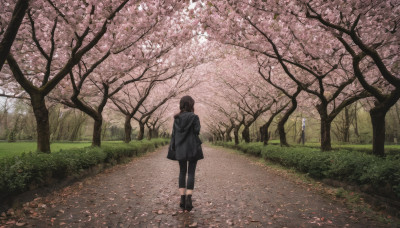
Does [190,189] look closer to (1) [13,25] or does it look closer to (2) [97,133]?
(1) [13,25]

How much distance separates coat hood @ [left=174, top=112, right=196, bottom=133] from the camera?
464 centimetres

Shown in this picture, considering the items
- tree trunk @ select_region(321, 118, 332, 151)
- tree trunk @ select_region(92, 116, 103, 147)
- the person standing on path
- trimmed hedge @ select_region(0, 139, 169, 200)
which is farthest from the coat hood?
tree trunk @ select_region(92, 116, 103, 147)

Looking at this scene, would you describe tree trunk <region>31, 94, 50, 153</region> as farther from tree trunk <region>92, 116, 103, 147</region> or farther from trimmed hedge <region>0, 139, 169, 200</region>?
tree trunk <region>92, 116, 103, 147</region>

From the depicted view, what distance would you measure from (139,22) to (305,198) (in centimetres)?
761

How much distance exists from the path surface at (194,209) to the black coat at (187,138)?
107 cm

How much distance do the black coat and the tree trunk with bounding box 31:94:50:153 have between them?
16.9ft

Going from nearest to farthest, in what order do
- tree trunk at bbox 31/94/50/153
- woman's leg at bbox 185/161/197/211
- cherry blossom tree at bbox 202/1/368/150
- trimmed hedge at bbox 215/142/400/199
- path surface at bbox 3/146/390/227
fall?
path surface at bbox 3/146/390/227
trimmed hedge at bbox 215/142/400/199
woman's leg at bbox 185/161/197/211
tree trunk at bbox 31/94/50/153
cherry blossom tree at bbox 202/1/368/150

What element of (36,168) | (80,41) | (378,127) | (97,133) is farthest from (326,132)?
(97,133)

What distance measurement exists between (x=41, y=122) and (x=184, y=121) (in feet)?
17.7

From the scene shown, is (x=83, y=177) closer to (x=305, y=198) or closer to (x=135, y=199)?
(x=135, y=199)

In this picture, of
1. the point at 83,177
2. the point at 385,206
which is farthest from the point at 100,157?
the point at 385,206

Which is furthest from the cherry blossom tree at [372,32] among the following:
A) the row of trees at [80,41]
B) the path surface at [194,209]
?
the row of trees at [80,41]

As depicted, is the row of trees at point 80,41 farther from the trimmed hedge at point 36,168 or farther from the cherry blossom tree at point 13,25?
the trimmed hedge at point 36,168

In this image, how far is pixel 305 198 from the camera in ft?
18.5
